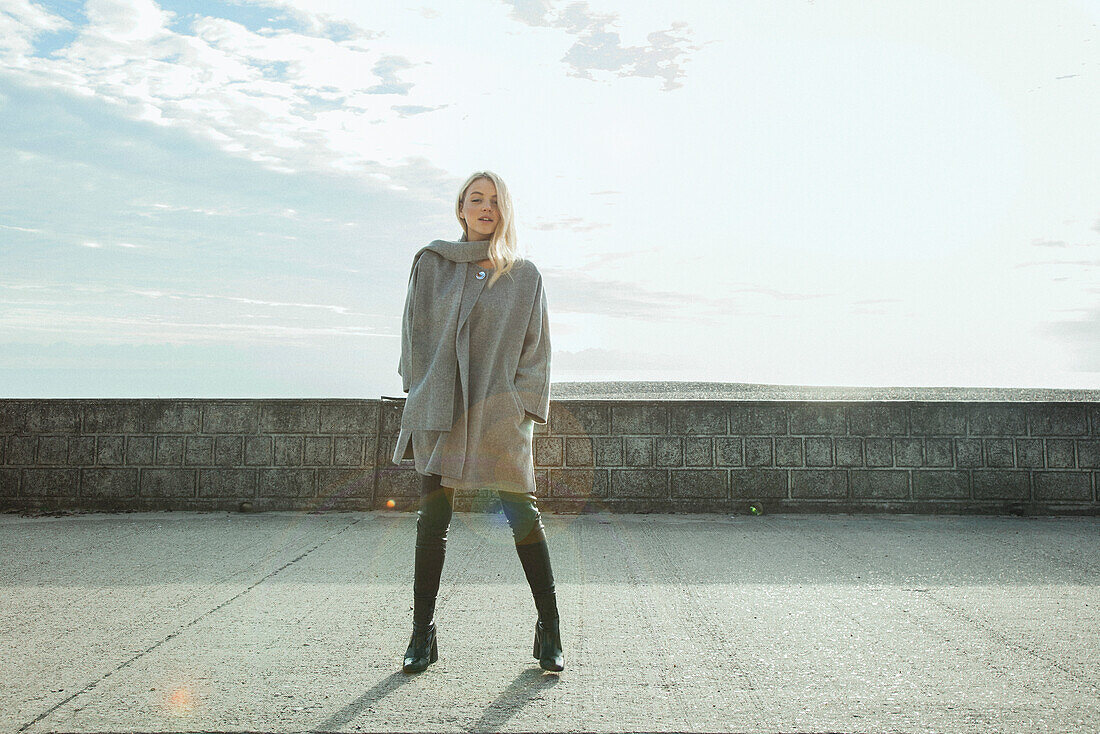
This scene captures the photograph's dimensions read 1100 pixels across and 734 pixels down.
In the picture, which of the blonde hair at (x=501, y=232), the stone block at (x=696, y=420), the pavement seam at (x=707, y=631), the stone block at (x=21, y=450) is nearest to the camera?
the pavement seam at (x=707, y=631)

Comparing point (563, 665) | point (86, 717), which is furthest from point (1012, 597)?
point (86, 717)

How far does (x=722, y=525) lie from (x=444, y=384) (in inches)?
128

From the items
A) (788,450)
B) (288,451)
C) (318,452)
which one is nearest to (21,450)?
(288,451)

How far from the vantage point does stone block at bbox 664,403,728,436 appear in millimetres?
5641

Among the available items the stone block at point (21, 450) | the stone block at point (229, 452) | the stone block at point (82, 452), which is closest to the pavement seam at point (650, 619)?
the stone block at point (229, 452)

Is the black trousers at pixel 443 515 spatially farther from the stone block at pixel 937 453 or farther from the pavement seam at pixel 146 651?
the stone block at pixel 937 453

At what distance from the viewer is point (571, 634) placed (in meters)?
2.72

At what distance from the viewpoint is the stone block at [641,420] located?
5.63 meters

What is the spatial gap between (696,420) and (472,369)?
3501 millimetres

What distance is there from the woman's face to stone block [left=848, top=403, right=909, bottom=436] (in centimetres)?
410

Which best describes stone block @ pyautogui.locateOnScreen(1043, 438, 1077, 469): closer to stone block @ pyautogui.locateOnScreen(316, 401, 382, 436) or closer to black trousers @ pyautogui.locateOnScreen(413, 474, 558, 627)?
black trousers @ pyautogui.locateOnScreen(413, 474, 558, 627)

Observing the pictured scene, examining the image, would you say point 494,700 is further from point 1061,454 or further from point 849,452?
point 1061,454

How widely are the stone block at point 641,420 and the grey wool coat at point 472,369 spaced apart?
318 centimetres

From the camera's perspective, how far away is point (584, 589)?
3352 millimetres
